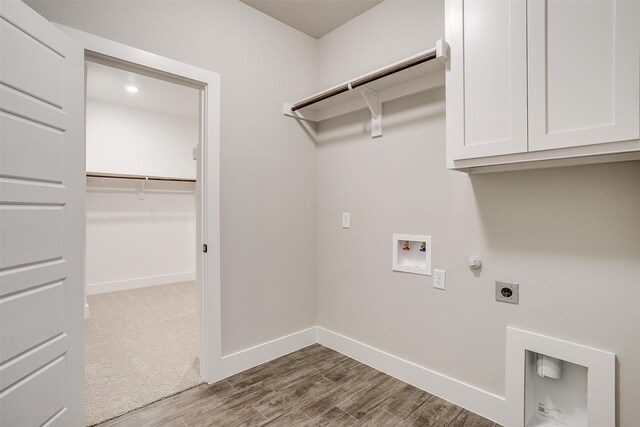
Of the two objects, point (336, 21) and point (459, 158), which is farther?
point (336, 21)

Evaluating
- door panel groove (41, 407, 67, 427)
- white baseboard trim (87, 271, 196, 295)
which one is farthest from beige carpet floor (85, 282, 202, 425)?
door panel groove (41, 407, 67, 427)

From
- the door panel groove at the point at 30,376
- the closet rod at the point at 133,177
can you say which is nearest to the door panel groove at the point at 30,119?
the door panel groove at the point at 30,376

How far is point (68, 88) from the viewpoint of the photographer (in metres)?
1.56

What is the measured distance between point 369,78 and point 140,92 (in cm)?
343

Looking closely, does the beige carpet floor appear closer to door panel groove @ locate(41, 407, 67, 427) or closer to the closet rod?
door panel groove @ locate(41, 407, 67, 427)

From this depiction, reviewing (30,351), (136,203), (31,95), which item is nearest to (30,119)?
(31,95)

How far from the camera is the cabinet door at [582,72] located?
114 centimetres

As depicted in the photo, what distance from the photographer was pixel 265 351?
2.49 metres

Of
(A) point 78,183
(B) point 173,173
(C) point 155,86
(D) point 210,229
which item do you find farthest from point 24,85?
(B) point 173,173

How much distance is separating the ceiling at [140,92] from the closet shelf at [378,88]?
1.84m

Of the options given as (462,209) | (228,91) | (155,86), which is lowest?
(462,209)

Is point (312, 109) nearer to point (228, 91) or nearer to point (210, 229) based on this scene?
point (228, 91)

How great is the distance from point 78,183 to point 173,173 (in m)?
3.73

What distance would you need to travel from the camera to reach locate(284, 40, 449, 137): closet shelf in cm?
183
